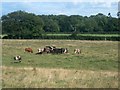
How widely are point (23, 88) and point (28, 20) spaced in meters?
100

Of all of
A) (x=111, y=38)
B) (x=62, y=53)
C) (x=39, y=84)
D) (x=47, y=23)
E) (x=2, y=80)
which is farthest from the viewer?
(x=47, y=23)

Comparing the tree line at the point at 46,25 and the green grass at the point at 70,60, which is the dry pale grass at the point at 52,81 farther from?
the tree line at the point at 46,25

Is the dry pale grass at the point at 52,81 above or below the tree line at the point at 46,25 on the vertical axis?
below

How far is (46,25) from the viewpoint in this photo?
407ft

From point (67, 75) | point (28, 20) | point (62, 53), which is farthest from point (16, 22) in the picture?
point (67, 75)

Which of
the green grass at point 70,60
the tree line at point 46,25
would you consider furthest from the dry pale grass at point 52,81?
the tree line at point 46,25

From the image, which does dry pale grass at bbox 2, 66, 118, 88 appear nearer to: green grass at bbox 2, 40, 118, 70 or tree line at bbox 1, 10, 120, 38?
green grass at bbox 2, 40, 118, 70

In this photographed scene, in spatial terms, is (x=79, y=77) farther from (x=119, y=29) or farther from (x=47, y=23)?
(x=47, y=23)

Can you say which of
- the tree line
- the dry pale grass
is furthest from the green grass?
the tree line

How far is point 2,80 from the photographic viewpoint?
1257 centimetres

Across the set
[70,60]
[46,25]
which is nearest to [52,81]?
[70,60]

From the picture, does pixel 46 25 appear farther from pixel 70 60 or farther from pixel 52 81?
pixel 52 81

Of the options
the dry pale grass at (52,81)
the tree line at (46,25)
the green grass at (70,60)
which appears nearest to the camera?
the dry pale grass at (52,81)

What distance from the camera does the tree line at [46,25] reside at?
96625mm
